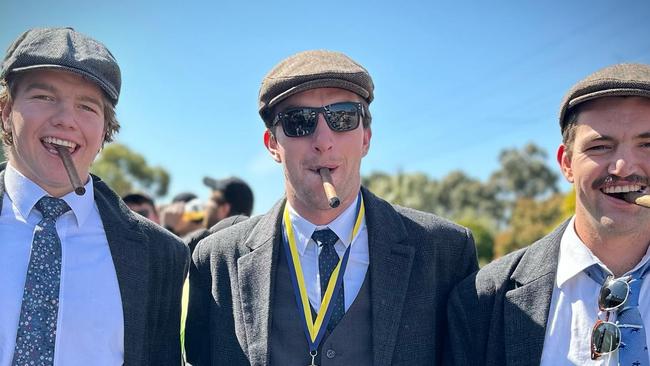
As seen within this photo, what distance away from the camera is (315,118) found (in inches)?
138

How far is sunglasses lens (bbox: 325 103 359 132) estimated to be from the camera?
3514mm

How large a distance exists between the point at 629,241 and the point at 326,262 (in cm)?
146

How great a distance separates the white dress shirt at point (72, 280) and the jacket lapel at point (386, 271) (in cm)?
122

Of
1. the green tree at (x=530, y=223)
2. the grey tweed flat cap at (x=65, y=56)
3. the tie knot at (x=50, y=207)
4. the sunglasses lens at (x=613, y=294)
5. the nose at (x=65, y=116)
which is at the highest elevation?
the green tree at (x=530, y=223)

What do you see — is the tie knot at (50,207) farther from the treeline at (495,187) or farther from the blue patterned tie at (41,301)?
the treeline at (495,187)

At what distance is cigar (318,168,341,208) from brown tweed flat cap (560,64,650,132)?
3.94 ft

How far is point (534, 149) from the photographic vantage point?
6044 cm

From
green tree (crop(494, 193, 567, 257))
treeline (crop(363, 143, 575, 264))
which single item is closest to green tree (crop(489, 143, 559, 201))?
treeline (crop(363, 143, 575, 264))

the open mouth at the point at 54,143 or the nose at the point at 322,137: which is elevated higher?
the nose at the point at 322,137

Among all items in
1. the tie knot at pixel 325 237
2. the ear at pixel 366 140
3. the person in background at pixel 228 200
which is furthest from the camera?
the person in background at pixel 228 200

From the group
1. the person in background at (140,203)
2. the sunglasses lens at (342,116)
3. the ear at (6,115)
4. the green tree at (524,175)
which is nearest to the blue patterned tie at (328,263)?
the sunglasses lens at (342,116)

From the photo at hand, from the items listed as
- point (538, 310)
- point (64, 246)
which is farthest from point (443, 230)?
point (64, 246)

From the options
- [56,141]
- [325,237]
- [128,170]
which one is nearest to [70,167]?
[56,141]

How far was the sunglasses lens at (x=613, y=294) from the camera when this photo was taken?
2.94 meters
